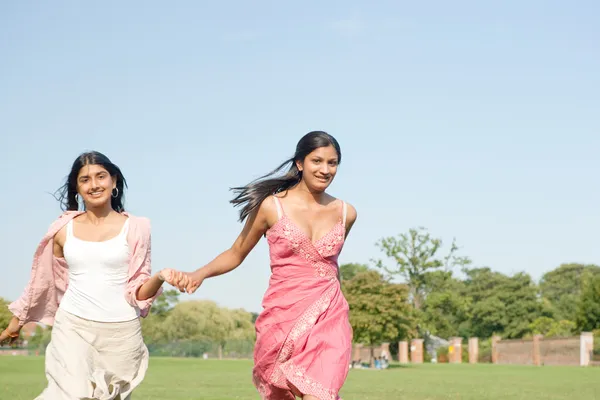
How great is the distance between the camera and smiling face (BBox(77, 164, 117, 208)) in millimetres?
6730

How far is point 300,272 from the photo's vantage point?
592 centimetres

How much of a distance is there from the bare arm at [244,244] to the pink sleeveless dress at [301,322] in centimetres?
10

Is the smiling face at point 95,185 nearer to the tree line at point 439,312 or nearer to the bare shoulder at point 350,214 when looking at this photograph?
the bare shoulder at point 350,214

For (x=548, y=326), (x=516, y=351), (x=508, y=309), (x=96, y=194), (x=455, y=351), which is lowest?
(x=455, y=351)

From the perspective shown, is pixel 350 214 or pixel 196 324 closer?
pixel 350 214

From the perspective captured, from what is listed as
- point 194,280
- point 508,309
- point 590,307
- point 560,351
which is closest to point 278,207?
point 194,280

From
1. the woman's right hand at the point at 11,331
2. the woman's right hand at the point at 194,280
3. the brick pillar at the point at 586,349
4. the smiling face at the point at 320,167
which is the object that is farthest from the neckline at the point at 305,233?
the brick pillar at the point at 586,349

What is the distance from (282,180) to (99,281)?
1542 mm

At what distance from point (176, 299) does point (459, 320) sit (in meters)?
28.6

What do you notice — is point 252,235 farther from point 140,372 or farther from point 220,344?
point 220,344

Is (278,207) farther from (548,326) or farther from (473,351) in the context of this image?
(548,326)

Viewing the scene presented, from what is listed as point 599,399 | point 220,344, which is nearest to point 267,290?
point 599,399

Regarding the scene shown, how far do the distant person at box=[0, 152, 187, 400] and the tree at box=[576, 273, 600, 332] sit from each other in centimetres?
6256

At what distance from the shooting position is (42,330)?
75688mm
